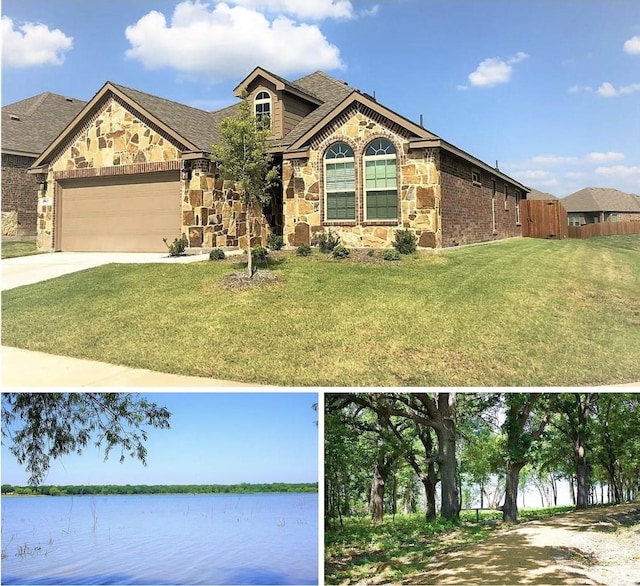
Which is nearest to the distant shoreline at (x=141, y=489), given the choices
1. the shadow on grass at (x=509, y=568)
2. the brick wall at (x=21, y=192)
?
the shadow on grass at (x=509, y=568)

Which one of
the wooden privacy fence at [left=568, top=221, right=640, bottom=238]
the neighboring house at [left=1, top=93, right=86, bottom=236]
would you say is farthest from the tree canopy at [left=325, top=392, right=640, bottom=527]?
the neighboring house at [left=1, top=93, right=86, bottom=236]

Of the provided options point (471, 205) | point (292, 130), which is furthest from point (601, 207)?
point (292, 130)

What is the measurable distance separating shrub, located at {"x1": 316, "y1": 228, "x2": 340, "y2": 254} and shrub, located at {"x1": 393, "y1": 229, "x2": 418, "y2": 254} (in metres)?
1.47

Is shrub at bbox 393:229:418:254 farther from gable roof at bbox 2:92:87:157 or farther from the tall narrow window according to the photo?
gable roof at bbox 2:92:87:157

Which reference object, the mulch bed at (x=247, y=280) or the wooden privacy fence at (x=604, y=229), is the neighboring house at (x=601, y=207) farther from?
the mulch bed at (x=247, y=280)

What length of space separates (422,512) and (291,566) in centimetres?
238

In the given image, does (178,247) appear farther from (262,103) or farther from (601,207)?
(601,207)

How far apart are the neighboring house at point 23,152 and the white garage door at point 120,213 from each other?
→ 6.35 feet

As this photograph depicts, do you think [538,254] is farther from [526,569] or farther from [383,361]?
[526,569]

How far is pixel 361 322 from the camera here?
30.8 feet

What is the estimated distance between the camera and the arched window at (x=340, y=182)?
1425 centimetres

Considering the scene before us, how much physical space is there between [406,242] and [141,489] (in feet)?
24.6

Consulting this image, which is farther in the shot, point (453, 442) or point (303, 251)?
point (303, 251)

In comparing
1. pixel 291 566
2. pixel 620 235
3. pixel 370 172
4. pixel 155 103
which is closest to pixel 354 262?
pixel 370 172
